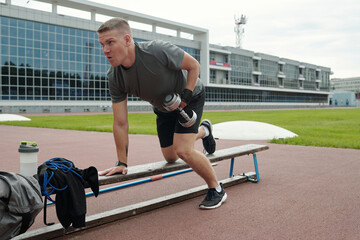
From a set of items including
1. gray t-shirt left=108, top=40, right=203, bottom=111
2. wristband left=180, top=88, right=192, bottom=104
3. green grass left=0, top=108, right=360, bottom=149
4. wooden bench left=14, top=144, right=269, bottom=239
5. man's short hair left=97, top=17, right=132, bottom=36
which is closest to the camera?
wooden bench left=14, top=144, right=269, bottom=239

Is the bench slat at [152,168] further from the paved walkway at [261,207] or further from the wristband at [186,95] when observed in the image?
the wristband at [186,95]

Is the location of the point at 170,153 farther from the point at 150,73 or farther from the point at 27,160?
the point at 27,160

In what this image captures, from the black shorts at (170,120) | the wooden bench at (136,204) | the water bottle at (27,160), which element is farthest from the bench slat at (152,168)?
the water bottle at (27,160)

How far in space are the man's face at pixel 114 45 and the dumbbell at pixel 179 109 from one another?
2.05 ft

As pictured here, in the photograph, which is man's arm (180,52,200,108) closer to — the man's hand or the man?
the man

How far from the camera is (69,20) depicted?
4594cm

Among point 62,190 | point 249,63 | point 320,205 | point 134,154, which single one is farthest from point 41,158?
point 249,63

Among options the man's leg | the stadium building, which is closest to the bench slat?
the man's leg

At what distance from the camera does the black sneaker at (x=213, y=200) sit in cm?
386

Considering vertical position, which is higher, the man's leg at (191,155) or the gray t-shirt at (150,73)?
the gray t-shirt at (150,73)

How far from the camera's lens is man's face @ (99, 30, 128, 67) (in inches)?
129

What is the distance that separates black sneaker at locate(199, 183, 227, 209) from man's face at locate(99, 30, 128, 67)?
6.04 feet

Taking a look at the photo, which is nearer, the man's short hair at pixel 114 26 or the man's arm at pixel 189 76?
the man's short hair at pixel 114 26

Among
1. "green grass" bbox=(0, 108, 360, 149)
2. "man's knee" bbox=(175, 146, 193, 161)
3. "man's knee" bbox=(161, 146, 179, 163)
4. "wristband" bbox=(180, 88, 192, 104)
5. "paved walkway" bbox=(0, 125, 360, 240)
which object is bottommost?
"paved walkway" bbox=(0, 125, 360, 240)
